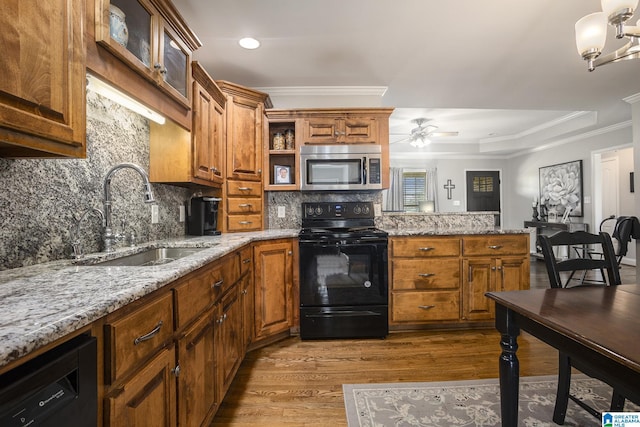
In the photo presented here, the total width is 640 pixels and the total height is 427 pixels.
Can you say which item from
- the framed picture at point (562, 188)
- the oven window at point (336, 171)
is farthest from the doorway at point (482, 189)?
the oven window at point (336, 171)

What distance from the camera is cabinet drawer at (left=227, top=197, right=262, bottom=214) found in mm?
2625

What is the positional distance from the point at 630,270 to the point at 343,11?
20.8 ft

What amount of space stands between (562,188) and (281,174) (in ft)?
20.1

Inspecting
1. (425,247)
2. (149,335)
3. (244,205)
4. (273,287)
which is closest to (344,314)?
(273,287)

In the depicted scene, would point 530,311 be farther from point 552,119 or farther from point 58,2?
point 552,119

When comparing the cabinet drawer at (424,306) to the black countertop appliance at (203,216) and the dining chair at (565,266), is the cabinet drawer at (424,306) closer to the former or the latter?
the dining chair at (565,266)

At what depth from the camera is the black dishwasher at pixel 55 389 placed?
1.59 feet

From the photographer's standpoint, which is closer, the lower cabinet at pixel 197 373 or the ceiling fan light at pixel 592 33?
the lower cabinet at pixel 197 373

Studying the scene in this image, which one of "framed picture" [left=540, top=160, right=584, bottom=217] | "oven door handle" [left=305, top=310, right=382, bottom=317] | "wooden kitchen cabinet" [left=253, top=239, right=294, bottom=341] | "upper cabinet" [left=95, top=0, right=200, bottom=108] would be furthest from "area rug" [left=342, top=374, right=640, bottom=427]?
"framed picture" [left=540, top=160, right=584, bottom=217]

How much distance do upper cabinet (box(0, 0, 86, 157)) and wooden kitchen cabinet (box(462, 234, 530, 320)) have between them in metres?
2.81

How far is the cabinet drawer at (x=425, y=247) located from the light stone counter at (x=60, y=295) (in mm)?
1797

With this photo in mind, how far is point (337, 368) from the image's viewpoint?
6.79 feet

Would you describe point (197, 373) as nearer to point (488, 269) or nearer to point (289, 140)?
point (289, 140)

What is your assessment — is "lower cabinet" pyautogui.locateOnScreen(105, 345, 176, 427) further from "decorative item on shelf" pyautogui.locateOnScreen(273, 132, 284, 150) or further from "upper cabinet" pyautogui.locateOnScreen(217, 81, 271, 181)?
"decorative item on shelf" pyautogui.locateOnScreen(273, 132, 284, 150)
